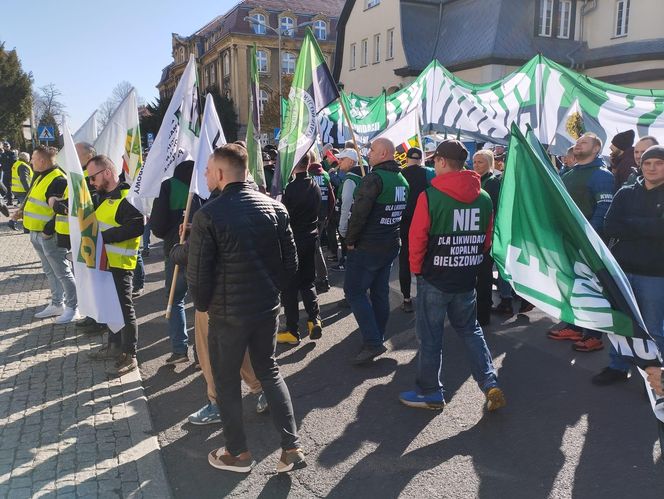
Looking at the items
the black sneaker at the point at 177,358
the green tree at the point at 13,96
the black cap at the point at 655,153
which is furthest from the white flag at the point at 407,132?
the green tree at the point at 13,96

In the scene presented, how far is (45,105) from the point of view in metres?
67.1

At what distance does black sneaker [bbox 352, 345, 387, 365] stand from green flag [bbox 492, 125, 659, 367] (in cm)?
201

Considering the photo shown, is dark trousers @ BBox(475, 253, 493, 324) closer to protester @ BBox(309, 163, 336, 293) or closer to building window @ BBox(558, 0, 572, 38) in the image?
protester @ BBox(309, 163, 336, 293)

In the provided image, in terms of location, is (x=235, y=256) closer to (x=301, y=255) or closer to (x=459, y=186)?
(x=459, y=186)

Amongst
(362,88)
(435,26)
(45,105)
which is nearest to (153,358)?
(435,26)

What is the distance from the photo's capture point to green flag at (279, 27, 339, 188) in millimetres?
5492

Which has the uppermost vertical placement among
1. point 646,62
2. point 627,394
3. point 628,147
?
point 646,62

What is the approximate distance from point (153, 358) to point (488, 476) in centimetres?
338

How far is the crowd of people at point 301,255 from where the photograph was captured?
10.5 feet

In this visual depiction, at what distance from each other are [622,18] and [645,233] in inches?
971

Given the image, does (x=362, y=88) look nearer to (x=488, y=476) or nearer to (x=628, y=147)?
(x=628, y=147)

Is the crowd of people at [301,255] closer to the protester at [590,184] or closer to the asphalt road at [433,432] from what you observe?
the protester at [590,184]

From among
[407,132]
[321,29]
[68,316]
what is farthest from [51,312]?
[321,29]

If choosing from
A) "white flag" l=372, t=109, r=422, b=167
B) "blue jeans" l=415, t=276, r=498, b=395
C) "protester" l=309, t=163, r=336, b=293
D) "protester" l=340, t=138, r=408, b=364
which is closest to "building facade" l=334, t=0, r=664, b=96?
"protester" l=309, t=163, r=336, b=293
